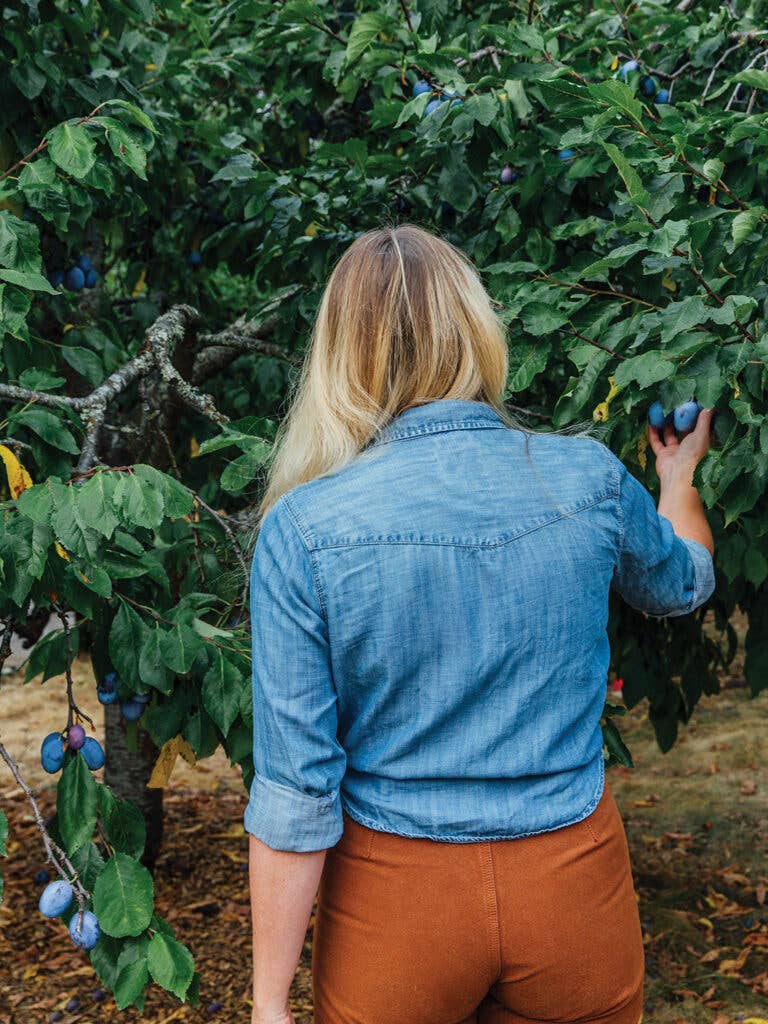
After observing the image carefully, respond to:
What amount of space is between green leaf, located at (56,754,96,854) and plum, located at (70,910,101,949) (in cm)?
14

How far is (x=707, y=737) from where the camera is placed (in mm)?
6508

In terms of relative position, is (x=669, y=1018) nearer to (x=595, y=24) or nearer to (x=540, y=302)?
(x=540, y=302)

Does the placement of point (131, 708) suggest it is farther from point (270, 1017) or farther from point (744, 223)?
point (744, 223)

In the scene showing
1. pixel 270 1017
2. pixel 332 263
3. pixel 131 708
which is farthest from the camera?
pixel 332 263

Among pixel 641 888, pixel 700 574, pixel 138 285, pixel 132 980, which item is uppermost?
pixel 700 574

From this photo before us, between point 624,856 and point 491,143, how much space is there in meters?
1.68

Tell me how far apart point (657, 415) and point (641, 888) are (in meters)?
3.33

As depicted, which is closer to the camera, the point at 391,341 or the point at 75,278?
the point at 391,341

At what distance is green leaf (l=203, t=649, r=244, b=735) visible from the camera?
1.92 metres

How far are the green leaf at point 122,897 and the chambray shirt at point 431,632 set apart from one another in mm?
627

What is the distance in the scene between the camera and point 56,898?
1854 mm

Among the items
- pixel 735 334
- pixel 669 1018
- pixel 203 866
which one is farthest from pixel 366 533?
pixel 203 866

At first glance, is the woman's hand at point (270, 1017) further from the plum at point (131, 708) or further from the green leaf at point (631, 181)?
the green leaf at point (631, 181)

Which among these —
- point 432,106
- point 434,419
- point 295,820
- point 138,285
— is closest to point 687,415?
point 434,419
